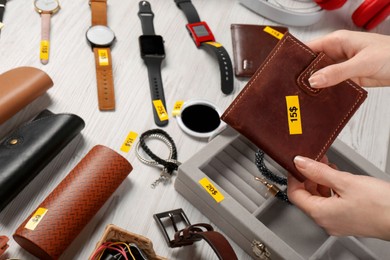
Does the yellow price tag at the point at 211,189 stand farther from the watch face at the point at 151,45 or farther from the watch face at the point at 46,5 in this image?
the watch face at the point at 46,5

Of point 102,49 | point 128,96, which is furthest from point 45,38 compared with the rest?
point 128,96

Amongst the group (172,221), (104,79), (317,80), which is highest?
(317,80)

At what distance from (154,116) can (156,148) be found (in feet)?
0.28

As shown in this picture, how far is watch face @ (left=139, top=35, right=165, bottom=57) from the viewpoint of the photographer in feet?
3.39

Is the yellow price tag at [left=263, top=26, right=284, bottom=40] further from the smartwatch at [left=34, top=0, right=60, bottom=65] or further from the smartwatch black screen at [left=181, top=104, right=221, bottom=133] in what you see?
the smartwatch at [left=34, top=0, right=60, bottom=65]

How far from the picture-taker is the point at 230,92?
1.03 m

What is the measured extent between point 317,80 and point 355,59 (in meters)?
0.12

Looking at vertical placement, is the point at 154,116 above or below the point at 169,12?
below

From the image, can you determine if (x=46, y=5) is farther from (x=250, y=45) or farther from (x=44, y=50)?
(x=250, y=45)

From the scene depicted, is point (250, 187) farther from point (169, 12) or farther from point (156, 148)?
point (169, 12)

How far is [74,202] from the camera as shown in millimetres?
725

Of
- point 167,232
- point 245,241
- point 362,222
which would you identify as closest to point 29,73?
point 167,232

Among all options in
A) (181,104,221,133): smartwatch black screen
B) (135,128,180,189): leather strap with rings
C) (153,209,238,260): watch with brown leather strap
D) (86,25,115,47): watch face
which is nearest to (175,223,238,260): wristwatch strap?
(153,209,238,260): watch with brown leather strap

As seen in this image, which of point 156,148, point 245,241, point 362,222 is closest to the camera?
point 362,222
